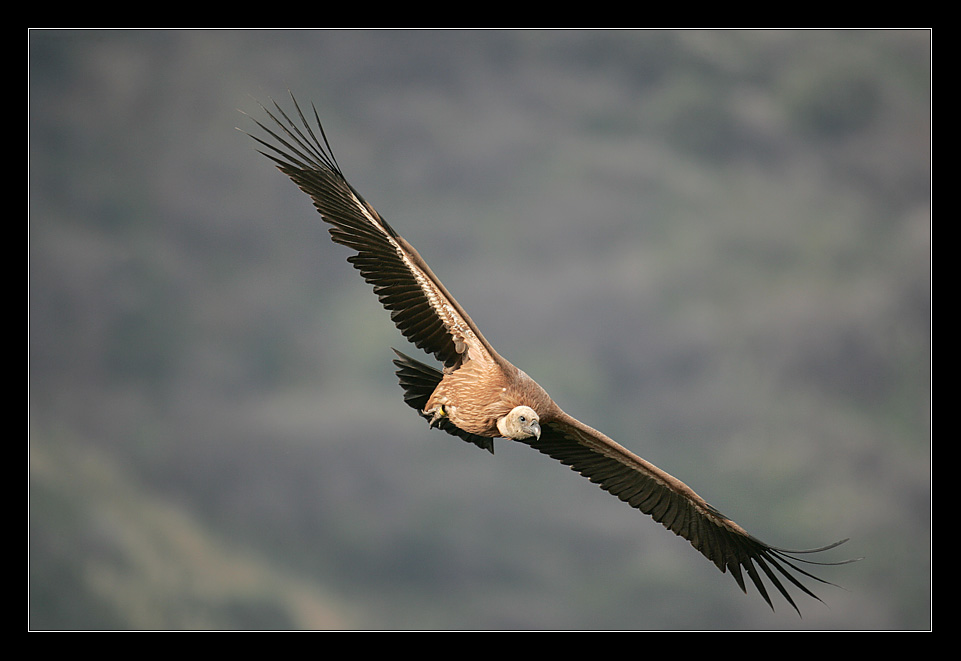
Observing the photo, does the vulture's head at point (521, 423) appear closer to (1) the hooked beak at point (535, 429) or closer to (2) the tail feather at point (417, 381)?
(1) the hooked beak at point (535, 429)

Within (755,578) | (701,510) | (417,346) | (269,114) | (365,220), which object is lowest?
(755,578)

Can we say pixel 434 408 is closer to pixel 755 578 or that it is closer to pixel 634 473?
pixel 634 473

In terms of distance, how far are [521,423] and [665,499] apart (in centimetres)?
235

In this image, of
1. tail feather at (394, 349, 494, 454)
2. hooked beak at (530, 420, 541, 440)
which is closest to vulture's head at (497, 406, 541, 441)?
hooked beak at (530, 420, 541, 440)

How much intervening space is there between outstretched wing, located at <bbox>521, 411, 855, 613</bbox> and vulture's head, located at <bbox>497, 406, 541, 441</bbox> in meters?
1.25

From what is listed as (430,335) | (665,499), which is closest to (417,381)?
(430,335)

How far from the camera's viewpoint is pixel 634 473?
350 inches

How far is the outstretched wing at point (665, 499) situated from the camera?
28.7 ft

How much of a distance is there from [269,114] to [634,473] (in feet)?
16.0

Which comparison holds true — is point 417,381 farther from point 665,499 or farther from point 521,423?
point 665,499

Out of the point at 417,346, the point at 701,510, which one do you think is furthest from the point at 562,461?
the point at 417,346

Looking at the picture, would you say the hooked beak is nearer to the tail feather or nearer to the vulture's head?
the vulture's head

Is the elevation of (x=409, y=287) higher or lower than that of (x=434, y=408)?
higher

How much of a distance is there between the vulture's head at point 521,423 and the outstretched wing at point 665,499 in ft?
4.10
